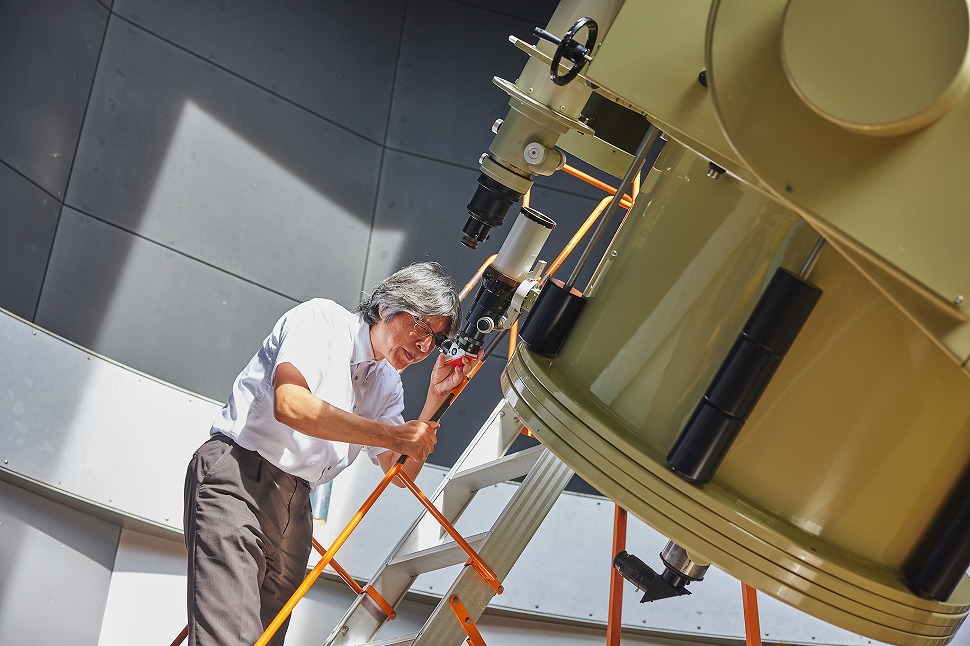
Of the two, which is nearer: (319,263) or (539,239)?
(539,239)

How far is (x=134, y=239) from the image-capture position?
3.44m

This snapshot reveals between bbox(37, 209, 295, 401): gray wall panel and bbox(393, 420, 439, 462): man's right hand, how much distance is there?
1618mm

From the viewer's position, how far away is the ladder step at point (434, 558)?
2.22 meters

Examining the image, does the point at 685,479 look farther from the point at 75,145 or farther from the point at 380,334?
the point at 75,145

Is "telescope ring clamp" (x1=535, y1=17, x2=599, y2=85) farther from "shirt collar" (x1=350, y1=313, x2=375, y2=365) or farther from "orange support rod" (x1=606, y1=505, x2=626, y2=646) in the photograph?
"shirt collar" (x1=350, y1=313, x2=375, y2=365)

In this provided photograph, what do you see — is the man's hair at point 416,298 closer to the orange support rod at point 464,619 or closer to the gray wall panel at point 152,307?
the orange support rod at point 464,619

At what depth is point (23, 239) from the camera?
308 cm

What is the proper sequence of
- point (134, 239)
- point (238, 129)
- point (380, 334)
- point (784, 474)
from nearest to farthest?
point (784, 474), point (380, 334), point (134, 239), point (238, 129)

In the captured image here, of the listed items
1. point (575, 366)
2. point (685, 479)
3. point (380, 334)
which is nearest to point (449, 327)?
point (380, 334)

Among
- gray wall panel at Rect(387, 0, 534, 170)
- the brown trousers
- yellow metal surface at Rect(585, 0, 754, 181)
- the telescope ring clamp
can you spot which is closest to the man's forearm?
the brown trousers

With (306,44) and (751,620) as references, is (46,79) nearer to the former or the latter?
(306,44)

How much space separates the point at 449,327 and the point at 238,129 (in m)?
1.73

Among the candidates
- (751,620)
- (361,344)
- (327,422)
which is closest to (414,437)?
(327,422)

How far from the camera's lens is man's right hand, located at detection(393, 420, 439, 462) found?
2.17 meters
